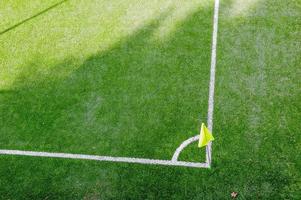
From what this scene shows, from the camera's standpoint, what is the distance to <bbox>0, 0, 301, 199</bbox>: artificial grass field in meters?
7.15

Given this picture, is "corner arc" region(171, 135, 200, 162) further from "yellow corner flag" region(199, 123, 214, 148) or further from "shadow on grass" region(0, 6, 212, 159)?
"yellow corner flag" region(199, 123, 214, 148)

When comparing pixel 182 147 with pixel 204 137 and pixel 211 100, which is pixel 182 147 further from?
pixel 211 100

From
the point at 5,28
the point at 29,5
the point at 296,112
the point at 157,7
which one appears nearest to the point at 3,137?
the point at 5,28

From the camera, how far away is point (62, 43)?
9.66m

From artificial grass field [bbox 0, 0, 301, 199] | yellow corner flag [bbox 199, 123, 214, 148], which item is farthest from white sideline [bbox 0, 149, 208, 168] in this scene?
yellow corner flag [bbox 199, 123, 214, 148]

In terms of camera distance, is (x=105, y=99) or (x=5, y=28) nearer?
(x=105, y=99)

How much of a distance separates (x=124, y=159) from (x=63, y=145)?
1256 millimetres

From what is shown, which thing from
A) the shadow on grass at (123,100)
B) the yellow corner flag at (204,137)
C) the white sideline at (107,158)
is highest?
the shadow on grass at (123,100)

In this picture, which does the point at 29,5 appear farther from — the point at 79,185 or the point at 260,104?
the point at 260,104

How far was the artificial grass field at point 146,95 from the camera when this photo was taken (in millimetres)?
7152

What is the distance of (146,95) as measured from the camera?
8422 mm

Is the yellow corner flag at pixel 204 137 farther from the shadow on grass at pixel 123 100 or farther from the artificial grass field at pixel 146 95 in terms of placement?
the shadow on grass at pixel 123 100

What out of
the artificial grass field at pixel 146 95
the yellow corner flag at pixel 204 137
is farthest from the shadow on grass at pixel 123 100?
the yellow corner flag at pixel 204 137

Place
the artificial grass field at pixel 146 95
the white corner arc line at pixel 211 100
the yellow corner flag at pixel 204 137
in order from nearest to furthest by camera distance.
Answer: the yellow corner flag at pixel 204 137 → the artificial grass field at pixel 146 95 → the white corner arc line at pixel 211 100
